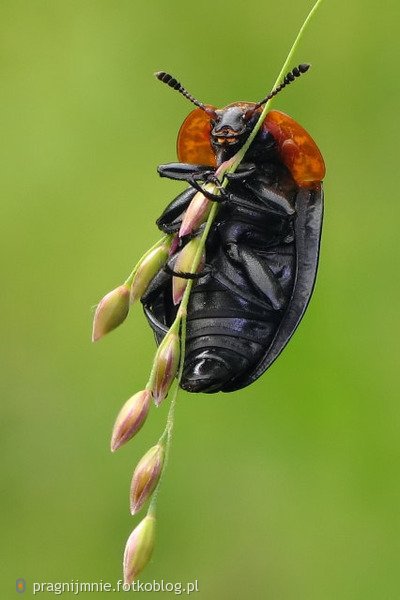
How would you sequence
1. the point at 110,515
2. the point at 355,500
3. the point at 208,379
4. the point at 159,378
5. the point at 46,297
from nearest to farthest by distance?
1. the point at 159,378
2. the point at 208,379
3. the point at 355,500
4. the point at 110,515
5. the point at 46,297

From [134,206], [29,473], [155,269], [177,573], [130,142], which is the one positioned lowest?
[177,573]

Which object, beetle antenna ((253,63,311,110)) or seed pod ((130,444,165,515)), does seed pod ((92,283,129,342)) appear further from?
beetle antenna ((253,63,311,110))

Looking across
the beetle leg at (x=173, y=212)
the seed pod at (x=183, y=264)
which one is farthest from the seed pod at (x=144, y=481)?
the beetle leg at (x=173, y=212)

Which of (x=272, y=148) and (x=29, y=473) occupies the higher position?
(x=272, y=148)

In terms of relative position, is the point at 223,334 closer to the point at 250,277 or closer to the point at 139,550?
the point at 250,277

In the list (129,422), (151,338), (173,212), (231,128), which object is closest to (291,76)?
(231,128)

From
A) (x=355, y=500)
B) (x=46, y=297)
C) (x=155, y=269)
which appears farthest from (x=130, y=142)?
(x=155, y=269)

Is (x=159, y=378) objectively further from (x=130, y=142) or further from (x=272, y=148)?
(x=130, y=142)
